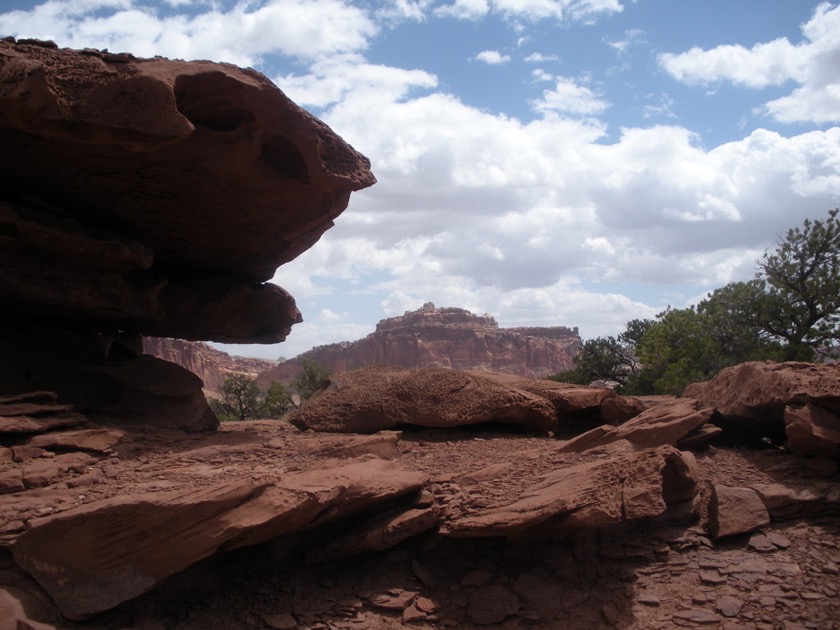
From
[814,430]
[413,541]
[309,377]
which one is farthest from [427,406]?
[309,377]

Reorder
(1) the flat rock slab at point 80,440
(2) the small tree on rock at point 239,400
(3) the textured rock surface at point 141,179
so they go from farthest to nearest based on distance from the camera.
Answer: (2) the small tree on rock at point 239,400, (1) the flat rock slab at point 80,440, (3) the textured rock surface at point 141,179

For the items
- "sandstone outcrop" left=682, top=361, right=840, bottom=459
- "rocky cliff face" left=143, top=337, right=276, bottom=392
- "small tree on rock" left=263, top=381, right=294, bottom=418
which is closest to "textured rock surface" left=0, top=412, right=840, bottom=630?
"sandstone outcrop" left=682, top=361, right=840, bottom=459

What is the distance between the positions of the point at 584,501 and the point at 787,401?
3.36 m

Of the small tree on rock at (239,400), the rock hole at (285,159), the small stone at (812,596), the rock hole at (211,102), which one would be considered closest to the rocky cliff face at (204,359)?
the small tree on rock at (239,400)

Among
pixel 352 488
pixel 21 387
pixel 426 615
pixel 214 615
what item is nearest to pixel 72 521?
pixel 214 615

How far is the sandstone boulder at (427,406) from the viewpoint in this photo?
29.8ft

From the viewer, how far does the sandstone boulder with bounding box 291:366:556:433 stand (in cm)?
908

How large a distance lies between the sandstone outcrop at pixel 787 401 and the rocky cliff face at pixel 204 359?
47787 millimetres

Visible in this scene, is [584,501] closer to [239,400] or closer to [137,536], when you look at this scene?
[137,536]

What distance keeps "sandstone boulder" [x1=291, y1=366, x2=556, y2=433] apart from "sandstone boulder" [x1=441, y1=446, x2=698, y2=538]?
2481 millimetres

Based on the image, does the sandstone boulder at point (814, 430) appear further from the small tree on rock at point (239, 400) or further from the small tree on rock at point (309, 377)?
the small tree on rock at point (239, 400)

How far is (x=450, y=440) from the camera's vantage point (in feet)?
29.2

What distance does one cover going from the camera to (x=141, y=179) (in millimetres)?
8578

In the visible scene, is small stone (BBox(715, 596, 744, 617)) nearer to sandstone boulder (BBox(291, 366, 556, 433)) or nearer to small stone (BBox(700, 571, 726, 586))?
small stone (BBox(700, 571, 726, 586))
